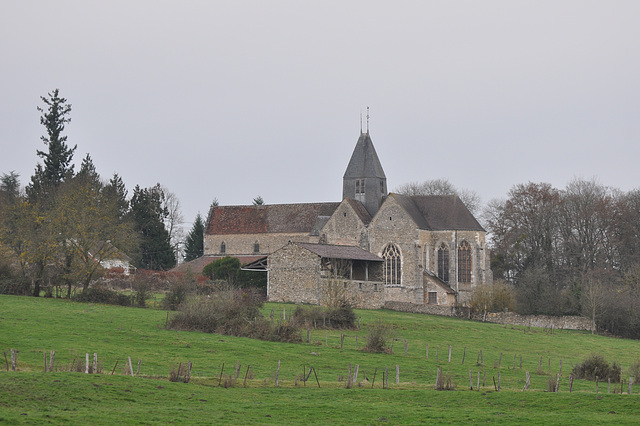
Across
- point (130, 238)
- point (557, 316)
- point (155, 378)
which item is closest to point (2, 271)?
point (130, 238)

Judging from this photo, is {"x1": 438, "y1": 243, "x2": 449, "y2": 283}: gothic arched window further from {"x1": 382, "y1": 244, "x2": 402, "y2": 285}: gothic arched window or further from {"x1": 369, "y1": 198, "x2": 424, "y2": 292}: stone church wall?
{"x1": 382, "y1": 244, "x2": 402, "y2": 285}: gothic arched window

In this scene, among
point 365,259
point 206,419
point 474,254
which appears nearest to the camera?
point 206,419

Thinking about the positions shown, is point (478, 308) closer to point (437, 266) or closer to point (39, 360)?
point (437, 266)

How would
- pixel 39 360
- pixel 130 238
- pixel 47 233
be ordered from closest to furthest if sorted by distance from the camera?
pixel 39 360
pixel 47 233
pixel 130 238

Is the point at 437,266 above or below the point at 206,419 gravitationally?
above

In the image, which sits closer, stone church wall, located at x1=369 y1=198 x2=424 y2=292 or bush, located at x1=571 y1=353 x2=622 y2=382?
bush, located at x1=571 y1=353 x2=622 y2=382

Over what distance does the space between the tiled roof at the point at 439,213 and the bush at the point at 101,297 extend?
25.3 metres

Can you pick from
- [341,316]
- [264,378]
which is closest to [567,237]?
[341,316]

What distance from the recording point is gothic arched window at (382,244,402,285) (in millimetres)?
63156

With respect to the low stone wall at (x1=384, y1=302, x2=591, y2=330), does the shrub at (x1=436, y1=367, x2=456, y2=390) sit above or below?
below

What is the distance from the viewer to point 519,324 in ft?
185

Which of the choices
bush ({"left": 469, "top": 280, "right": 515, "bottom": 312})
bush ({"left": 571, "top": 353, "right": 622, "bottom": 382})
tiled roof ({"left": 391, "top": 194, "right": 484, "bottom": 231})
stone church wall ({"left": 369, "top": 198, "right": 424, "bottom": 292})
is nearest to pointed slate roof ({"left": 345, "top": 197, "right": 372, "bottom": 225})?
stone church wall ({"left": 369, "top": 198, "right": 424, "bottom": 292})

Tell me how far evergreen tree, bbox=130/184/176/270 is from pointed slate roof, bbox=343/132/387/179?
20.2 m

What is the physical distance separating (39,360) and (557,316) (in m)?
38.7
